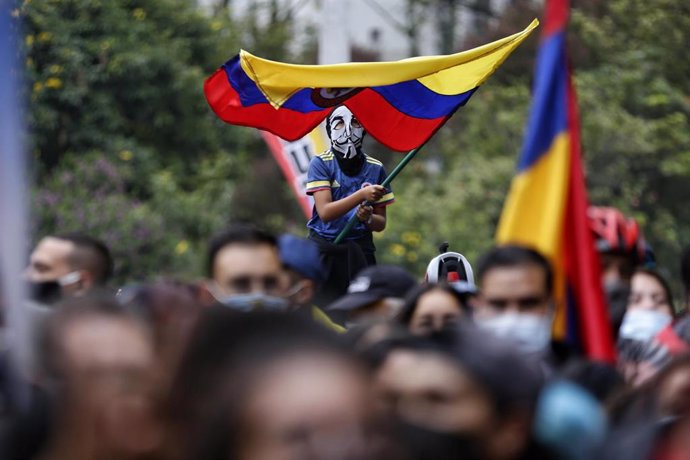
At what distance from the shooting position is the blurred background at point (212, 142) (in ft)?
65.0

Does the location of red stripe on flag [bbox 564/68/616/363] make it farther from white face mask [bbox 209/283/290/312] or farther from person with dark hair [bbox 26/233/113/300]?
person with dark hair [bbox 26/233/113/300]

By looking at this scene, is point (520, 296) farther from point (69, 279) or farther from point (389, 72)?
point (389, 72)

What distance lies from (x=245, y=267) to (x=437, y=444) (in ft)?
6.49

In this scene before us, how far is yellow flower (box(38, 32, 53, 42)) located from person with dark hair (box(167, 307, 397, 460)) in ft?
59.7

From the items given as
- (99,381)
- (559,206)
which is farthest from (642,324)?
(99,381)

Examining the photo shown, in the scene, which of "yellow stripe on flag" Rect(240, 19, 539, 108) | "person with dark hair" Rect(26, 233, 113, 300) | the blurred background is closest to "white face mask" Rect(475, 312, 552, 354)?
"person with dark hair" Rect(26, 233, 113, 300)

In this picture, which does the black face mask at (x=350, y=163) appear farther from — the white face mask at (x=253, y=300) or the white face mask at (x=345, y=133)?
the white face mask at (x=253, y=300)

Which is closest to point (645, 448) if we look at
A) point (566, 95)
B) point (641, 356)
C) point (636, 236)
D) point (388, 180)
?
point (566, 95)

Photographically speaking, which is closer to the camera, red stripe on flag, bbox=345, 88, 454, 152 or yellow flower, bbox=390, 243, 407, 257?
red stripe on flag, bbox=345, 88, 454, 152

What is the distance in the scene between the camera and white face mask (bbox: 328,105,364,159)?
8344mm

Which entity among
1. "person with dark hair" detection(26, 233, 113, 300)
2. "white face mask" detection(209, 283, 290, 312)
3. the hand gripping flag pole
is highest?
the hand gripping flag pole

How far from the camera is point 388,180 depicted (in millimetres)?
8219

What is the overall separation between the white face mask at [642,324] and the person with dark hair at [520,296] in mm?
1626

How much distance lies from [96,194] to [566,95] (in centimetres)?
1559
